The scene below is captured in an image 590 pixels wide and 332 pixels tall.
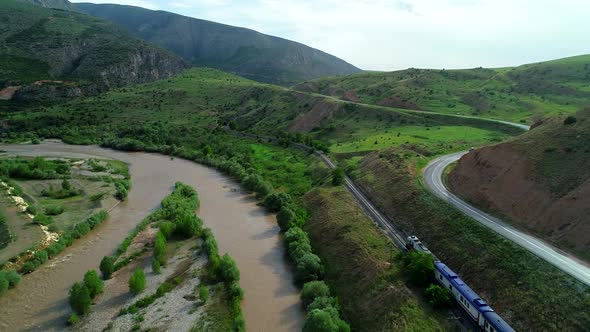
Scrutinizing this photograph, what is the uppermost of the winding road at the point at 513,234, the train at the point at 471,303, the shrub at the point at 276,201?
the winding road at the point at 513,234

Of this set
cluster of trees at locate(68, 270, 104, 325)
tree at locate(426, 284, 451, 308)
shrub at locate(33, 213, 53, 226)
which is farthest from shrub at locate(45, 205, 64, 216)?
tree at locate(426, 284, 451, 308)

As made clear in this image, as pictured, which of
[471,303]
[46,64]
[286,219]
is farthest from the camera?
[46,64]

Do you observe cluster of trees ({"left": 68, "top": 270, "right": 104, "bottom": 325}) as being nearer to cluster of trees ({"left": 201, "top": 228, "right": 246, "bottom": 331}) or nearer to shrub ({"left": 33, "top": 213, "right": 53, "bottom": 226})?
cluster of trees ({"left": 201, "top": 228, "right": 246, "bottom": 331})

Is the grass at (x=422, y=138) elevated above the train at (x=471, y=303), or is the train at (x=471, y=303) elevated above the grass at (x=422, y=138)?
the grass at (x=422, y=138)

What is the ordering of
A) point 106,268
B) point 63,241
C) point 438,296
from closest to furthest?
point 438,296 < point 106,268 < point 63,241

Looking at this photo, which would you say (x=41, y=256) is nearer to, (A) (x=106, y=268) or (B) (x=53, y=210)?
(A) (x=106, y=268)

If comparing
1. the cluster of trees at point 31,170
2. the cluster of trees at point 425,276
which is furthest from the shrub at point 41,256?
the cluster of trees at point 425,276

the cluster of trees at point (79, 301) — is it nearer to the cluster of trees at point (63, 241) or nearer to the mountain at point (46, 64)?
the cluster of trees at point (63, 241)

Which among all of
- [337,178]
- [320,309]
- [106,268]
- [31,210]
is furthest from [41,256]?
[337,178]
